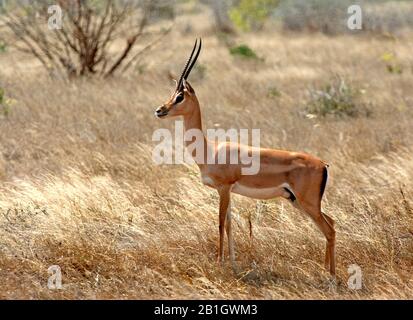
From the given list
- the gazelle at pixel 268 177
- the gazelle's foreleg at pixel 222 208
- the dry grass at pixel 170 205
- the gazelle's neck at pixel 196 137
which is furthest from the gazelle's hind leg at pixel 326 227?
the gazelle's neck at pixel 196 137

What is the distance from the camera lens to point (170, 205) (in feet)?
24.2

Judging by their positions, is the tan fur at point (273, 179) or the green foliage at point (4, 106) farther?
the green foliage at point (4, 106)

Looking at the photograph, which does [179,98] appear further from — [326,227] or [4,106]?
[4,106]

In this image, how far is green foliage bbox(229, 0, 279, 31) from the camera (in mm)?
29578

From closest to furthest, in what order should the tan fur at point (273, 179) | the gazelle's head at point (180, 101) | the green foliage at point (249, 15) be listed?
the tan fur at point (273, 179), the gazelle's head at point (180, 101), the green foliage at point (249, 15)

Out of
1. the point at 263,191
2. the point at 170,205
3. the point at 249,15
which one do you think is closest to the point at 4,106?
the point at 170,205

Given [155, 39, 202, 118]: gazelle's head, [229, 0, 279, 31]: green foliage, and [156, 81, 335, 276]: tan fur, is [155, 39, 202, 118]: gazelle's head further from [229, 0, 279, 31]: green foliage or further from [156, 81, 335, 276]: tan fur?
[229, 0, 279, 31]: green foliage

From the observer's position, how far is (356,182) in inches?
327

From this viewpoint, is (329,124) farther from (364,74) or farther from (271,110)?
Result: (364,74)

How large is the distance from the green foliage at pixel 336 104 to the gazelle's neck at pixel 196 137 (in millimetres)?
6330

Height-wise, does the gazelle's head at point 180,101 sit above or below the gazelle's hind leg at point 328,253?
above

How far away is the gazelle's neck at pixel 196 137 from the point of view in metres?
6.03

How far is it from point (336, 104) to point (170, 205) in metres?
5.66

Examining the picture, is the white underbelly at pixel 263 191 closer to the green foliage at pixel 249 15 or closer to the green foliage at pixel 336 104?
the green foliage at pixel 336 104
